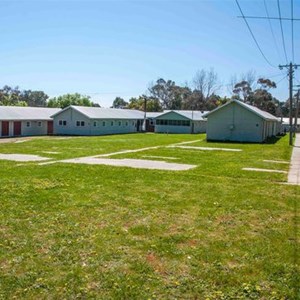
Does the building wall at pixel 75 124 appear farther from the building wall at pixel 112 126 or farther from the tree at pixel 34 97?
the tree at pixel 34 97

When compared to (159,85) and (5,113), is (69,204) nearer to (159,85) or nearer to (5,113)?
(5,113)

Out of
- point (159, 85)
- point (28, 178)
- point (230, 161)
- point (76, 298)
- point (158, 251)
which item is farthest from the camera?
point (159, 85)

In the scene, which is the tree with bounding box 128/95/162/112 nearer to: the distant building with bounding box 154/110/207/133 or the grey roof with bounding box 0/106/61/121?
the distant building with bounding box 154/110/207/133

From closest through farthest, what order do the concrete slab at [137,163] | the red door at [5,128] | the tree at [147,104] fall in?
the concrete slab at [137,163], the red door at [5,128], the tree at [147,104]

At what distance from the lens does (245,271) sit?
19.3 ft

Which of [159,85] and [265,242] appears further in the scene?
[159,85]

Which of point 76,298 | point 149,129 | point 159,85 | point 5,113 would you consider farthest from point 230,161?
point 159,85

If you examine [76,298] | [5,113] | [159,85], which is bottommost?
[76,298]

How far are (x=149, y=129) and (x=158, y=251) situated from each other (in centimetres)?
6059

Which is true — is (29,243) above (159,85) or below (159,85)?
below

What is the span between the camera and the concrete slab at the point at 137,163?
17672 millimetres

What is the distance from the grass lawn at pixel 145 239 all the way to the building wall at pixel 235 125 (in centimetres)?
2603

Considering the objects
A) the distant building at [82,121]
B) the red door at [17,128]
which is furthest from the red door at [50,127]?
the red door at [17,128]

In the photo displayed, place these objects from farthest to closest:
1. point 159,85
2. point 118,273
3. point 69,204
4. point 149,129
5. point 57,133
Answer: point 159,85, point 149,129, point 57,133, point 69,204, point 118,273
